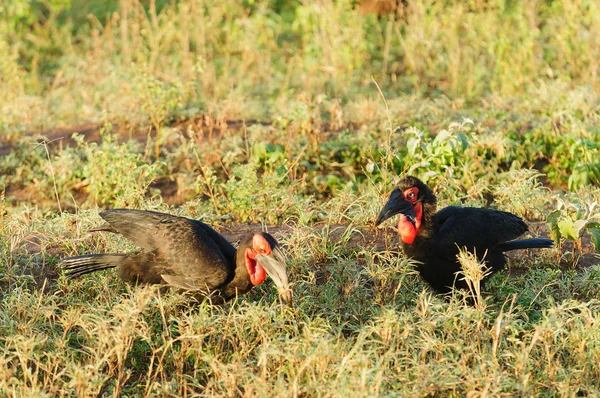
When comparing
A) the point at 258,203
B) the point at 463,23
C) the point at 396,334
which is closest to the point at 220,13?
the point at 463,23

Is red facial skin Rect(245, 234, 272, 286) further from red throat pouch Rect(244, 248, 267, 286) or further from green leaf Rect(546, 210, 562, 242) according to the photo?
green leaf Rect(546, 210, 562, 242)

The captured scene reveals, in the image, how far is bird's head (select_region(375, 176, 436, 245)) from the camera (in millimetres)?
4863

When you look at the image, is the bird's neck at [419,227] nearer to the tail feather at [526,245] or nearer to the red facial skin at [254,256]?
the tail feather at [526,245]

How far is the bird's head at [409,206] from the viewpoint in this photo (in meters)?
4.86

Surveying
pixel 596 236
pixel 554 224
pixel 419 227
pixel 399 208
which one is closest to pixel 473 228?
pixel 419 227

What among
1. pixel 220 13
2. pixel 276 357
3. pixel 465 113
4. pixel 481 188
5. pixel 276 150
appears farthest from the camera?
pixel 220 13

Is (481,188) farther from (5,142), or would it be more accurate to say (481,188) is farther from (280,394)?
Result: (5,142)

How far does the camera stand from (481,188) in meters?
6.36

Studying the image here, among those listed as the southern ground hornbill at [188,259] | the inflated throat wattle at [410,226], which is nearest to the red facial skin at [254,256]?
the southern ground hornbill at [188,259]

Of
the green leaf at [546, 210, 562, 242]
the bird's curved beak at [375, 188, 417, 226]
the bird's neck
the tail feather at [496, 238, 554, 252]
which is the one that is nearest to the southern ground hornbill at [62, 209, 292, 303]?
the bird's curved beak at [375, 188, 417, 226]

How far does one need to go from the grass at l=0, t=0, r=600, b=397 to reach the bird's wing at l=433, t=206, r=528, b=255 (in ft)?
0.87

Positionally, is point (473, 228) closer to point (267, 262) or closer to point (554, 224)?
point (554, 224)

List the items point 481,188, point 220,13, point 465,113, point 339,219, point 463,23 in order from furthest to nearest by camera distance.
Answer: point 220,13 < point 463,23 < point 465,113 < point 481,188 < point 339,219

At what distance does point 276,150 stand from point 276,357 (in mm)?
2979
